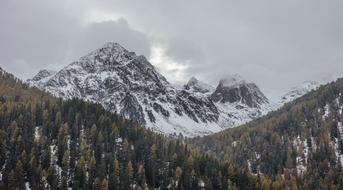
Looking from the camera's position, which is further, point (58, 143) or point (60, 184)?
point (58, 143)

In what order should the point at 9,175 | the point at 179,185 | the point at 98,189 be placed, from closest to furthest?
the point at 9,175
the point at 98,189
the point at 179,185

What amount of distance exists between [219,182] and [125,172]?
143ft

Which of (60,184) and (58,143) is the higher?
(58,143)

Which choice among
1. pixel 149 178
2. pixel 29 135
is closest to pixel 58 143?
pixel 29 135

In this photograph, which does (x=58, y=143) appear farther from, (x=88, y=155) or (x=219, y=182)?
(x=219, y=182)

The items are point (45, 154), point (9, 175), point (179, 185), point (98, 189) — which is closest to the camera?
point (9, 175)

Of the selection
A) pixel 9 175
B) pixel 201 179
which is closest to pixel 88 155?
pixel 9 175

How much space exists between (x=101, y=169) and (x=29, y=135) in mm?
42713

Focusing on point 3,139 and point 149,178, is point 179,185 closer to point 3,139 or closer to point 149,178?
point 149,178

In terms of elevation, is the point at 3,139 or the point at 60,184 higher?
the point at 3,139

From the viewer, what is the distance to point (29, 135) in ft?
646

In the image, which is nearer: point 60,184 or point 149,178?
point 60,184

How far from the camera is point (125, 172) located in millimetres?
179875

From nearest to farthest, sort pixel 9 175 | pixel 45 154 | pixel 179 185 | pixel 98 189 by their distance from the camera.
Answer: pixel 9 175
pixel 98 189
pixel 45 154
pixel 179 185
